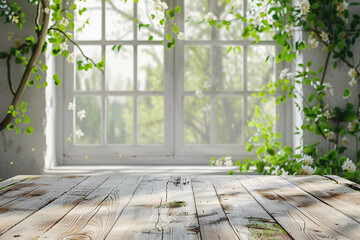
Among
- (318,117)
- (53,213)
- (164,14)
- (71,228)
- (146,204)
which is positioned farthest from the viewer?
(164,14)

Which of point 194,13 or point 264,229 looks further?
point 194,13

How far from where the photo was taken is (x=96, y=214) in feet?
4.11

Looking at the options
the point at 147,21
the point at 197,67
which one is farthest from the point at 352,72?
the point at 147,21

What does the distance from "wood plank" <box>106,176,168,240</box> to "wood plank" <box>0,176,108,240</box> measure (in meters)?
0.18

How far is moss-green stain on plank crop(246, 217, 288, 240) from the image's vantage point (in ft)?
3.30

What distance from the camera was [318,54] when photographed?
286cm

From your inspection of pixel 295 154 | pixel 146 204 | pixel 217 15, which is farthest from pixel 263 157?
pixel 146 204

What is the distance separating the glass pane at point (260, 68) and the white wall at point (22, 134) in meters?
1.48

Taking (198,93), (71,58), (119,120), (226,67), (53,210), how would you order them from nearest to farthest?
(53,210) < (71,58) < (198,93) < (226,67) < (119,120)

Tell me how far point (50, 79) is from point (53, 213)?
1.82m

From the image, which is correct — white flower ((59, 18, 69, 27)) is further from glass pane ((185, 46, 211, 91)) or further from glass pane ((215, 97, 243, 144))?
glass pane ((215, 97, 243, 144))

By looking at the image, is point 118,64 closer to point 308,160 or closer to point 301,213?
point 308,160

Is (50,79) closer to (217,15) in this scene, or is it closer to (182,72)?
(182,72)

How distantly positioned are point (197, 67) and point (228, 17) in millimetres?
429
